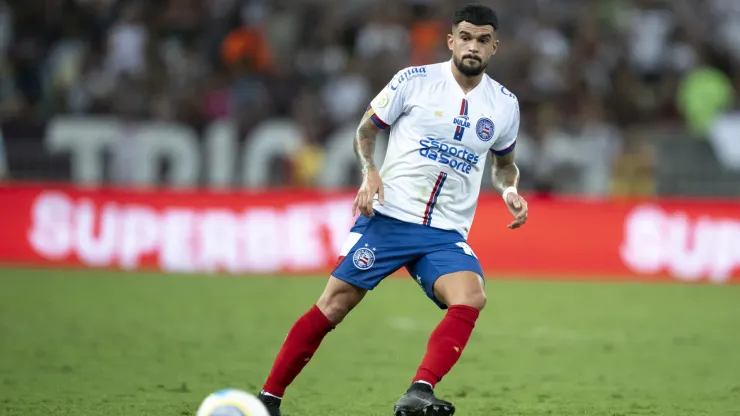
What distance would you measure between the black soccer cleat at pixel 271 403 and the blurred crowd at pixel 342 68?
12152 mm

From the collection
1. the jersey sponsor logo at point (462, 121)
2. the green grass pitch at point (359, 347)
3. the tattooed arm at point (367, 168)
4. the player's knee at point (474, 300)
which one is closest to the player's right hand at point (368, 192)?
the tattooed arm at point (367, 168)

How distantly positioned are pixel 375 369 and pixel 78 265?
29.6 feet

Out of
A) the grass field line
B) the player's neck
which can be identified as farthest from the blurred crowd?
the player's neck

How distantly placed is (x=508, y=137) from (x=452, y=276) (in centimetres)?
97

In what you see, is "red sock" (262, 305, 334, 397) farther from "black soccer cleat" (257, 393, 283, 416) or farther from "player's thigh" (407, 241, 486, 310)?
"player's thigh" (407, 241, 486, 310)

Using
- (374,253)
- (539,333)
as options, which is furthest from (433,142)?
(539,333)

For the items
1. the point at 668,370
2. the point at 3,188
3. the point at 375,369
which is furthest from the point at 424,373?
the point at 3,188

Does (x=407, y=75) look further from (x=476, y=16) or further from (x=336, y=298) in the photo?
(x=336, y=298)

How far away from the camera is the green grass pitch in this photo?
7.88 meters

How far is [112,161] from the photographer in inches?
746

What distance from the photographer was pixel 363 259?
677 centimetres

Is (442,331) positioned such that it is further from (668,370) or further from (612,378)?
(668,370)

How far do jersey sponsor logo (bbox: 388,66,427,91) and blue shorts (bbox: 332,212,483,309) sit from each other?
2.47ft

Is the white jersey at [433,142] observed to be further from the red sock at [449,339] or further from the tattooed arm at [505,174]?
the red sock at [449,339]
